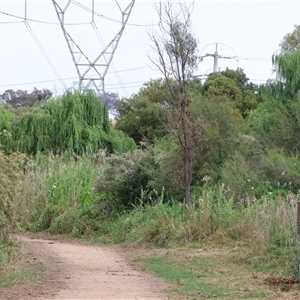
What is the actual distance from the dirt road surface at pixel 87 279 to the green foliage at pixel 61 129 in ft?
47.6

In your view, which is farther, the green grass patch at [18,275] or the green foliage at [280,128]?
the green foliage at [280,128]

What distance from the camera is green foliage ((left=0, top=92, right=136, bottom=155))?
33.4 meters

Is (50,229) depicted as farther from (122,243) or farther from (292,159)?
(292,159)

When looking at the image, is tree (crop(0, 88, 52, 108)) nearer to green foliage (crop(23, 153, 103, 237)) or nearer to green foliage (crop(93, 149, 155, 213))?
green foliage (crop(23, 153, 103, 237))

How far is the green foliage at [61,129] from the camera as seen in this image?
33406 mm

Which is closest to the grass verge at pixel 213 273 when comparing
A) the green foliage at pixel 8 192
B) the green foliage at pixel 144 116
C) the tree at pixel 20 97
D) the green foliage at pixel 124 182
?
the green foliage at pixel 8 192

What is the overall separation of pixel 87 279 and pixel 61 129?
2100 centimetres

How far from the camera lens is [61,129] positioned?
33531 mm

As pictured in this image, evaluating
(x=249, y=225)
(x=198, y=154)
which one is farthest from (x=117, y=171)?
(x=249, y=225)

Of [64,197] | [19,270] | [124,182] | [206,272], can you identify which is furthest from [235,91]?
[19,270]

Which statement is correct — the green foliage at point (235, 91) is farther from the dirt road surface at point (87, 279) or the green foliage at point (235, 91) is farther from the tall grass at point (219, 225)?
the dirt road surface at point (87, 279)

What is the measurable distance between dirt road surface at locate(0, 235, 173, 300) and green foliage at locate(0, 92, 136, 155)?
14501 mm

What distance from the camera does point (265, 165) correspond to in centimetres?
2134

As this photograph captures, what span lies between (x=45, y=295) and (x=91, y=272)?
3.15 m
